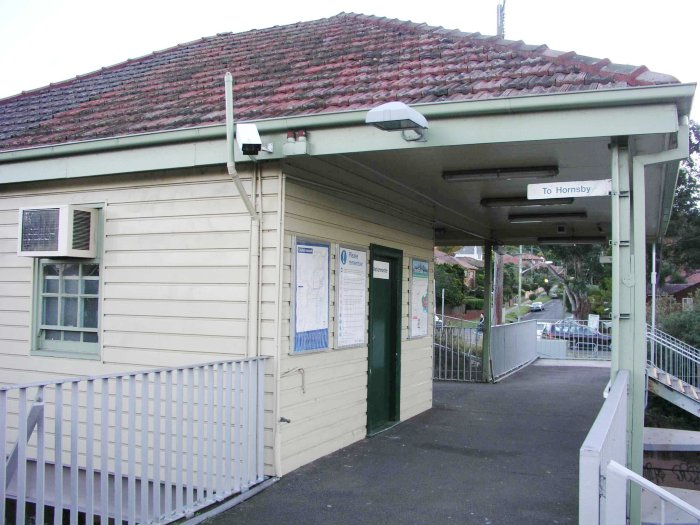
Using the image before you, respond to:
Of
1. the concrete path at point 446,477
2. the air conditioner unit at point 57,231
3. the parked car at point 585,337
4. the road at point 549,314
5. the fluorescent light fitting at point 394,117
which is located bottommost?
the road at point 549,314

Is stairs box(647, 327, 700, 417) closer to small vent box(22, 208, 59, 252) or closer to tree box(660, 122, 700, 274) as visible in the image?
small vent box(22, 208, 59, 252)

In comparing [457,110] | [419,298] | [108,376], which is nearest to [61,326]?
[108,376]

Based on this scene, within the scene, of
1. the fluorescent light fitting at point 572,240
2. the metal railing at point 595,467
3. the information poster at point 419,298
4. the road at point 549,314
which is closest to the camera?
the metal railing at point 595,467

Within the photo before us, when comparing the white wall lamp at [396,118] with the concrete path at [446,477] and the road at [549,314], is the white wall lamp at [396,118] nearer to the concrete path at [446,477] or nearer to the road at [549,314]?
the concrete path at [446,477]

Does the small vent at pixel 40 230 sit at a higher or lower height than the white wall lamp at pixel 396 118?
lower

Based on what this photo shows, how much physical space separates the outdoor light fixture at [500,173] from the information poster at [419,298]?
2069 mm

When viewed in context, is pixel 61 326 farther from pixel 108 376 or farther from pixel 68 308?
pixel 108 376

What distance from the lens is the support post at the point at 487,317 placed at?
13.9 meters

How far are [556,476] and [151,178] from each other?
486 centimetres

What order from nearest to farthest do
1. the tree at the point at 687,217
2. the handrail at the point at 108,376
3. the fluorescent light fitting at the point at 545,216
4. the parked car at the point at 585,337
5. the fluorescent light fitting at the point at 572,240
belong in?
the handrail at the point at 108,376
the fluorescent light fitting at the point at 545,216
the fluorescent light fitting at the point at 572,240
the parked car at the point at 585,337
the tree at the point at 687,217

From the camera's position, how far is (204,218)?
6414 mm

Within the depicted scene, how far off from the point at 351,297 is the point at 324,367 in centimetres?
91

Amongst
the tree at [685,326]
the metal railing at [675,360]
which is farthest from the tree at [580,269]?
the metal railing at [675,360]

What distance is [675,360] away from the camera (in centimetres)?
1592
